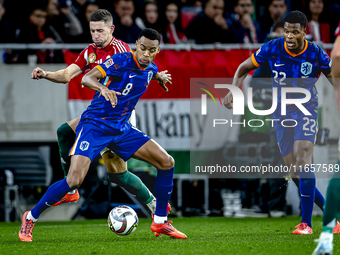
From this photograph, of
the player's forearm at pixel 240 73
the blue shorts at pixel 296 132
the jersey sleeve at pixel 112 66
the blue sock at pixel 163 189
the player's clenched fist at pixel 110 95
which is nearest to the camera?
the player's clenched fist at pixel 110 95

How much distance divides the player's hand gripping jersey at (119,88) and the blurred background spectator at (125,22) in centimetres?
400

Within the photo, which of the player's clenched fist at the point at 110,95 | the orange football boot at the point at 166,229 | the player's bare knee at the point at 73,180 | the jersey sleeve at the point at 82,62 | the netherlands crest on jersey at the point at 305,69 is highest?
the jersey sleeve at the point at 82,62

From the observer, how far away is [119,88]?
4.96m

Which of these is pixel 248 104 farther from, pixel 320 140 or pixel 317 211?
pixel 317 211

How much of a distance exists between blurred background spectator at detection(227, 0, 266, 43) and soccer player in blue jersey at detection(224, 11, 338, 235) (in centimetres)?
341

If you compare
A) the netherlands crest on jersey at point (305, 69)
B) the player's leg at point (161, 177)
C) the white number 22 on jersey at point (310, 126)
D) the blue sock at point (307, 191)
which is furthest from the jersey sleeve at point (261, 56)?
the player's leg at point (161, 177)

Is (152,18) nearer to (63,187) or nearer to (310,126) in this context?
(310,126)

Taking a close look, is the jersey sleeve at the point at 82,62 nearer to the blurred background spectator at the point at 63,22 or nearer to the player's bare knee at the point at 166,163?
the player's bare knee at the point at 166,163

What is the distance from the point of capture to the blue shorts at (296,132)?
5418 mm

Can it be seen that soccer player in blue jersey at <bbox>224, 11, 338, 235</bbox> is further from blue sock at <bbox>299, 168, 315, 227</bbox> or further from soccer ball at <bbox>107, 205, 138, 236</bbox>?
soccer ball at <bbox>107, 205, 138, 236</bbox>

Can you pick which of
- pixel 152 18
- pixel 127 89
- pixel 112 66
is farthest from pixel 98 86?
pixel 152 18

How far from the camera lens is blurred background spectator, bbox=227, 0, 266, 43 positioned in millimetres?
9195

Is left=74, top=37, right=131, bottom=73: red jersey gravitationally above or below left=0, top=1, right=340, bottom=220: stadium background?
above

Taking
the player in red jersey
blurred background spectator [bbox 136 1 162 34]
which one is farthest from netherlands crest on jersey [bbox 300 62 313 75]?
blurred background spectator [bbox 136 1 162 34]
